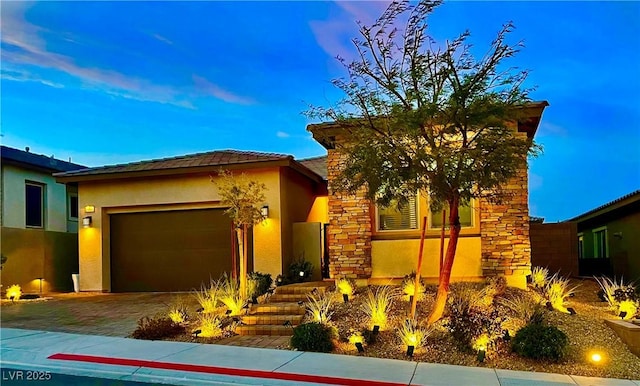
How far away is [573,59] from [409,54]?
7.76 metres

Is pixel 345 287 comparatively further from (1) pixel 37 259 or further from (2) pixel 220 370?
(1) pixel 37 259

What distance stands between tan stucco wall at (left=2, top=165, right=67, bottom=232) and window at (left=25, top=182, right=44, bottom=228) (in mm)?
165

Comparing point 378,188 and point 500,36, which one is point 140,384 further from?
point 500,36

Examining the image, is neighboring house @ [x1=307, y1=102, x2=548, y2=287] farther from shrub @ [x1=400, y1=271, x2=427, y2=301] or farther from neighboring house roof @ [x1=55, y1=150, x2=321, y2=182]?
neighboring house roof @ [x1=55, y1=150, x2=321, y2=182]

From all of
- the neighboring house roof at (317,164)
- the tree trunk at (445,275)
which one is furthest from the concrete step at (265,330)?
the neighboring house roof at (317,164)

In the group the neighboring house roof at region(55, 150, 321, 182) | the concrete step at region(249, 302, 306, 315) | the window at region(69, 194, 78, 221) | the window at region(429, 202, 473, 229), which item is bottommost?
the concrete step at region(249, 302, 306, 315)

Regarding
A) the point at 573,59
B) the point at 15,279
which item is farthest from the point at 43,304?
the point at 573,59

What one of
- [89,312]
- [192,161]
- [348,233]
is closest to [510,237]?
[348,233]

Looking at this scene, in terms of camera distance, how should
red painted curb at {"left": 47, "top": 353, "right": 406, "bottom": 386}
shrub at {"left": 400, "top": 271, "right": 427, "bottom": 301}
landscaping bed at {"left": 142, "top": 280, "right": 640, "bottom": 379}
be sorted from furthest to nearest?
1. shrub at {"left": 400, "top": 271, "right": 427, "bottom": 301}
2. landscaping bed at {"left": 142, "top": 280, "right": 640, "bottom": 379}
3. red painted curb at {"left": 47, "top": 353, "right": 406, "bottom": 386}

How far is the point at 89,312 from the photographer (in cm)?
Result: 1256

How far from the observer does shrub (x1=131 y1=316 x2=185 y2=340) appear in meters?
9.80

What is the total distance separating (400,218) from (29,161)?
14606 millimetres

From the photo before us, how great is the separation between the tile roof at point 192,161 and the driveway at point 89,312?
365cm

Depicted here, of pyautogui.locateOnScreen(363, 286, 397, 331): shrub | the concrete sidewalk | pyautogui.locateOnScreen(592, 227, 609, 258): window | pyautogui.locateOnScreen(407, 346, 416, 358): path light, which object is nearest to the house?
pyautogui.locateOnScreen(363, 286, 397, 331): shrub
